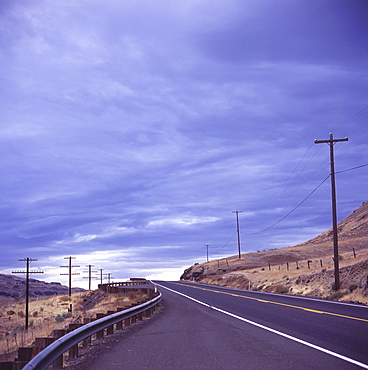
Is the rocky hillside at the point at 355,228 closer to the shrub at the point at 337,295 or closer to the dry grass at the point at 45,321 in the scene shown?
the dry grass at the point at 45,321

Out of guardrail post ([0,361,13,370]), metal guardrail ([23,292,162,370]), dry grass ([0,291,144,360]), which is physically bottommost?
dry grass ([0,291,144,360])

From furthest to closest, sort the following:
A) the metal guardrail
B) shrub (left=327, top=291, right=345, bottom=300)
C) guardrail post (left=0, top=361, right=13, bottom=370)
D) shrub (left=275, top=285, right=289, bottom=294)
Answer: shrub (left=275, top=285, right=289, bottom=294)
shrub (left=327, top=291, right=345, bottom=300)
the metal guardrail
guardrail post (left=0, top=361, right=13, bottom=370)

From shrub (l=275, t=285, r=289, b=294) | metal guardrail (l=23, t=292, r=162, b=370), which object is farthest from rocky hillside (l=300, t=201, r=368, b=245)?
metal guardrail (l=23, t=292, r=162, b=370)

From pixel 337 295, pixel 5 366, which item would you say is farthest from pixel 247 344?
pixel 337 295

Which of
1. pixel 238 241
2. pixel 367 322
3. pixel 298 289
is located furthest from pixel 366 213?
pixel 367 322

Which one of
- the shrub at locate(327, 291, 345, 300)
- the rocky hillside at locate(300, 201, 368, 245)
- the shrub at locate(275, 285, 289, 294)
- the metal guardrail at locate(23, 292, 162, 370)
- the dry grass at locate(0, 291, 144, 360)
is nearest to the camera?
the metal guardrail at locate(23, 292, 162, 370)

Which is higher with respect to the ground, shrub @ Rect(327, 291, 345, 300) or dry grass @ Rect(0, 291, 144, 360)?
shrub @ Rect(327, 291, 345, 300)

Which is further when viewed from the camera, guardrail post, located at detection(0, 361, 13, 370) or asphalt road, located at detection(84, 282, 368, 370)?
asphalt road, located at detection(84, 282, 368, 370)

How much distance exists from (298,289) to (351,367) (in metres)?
28.9

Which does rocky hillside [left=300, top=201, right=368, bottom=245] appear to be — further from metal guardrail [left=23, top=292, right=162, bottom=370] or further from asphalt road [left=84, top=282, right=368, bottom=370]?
metal guardrail [left=23, top=292, right=162, bottom=370]

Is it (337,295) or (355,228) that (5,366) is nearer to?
(337,295)

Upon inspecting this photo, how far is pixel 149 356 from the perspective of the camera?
905 cm

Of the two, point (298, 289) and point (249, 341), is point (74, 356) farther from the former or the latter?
point (298, 289)

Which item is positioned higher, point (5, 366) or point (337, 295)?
point (5, 366)
